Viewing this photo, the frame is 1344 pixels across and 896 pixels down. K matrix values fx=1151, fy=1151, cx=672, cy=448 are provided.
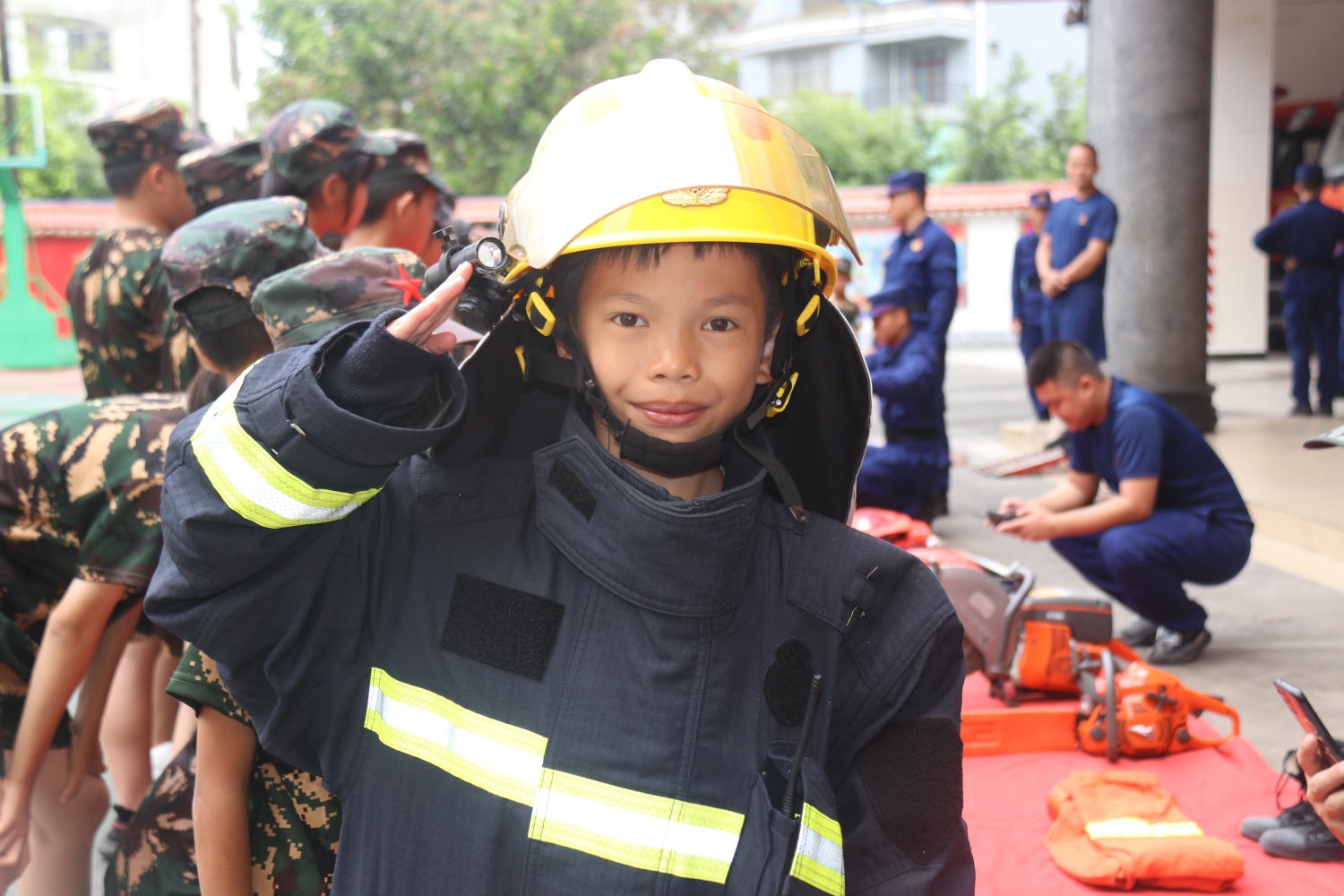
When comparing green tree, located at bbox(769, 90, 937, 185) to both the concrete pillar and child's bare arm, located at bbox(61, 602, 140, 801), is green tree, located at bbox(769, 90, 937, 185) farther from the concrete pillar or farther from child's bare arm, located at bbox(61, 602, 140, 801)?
child's bare arm, located at bbox(61, 602, 140, 801)

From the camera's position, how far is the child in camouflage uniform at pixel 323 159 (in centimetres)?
362

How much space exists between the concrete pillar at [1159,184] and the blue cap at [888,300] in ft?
8.65

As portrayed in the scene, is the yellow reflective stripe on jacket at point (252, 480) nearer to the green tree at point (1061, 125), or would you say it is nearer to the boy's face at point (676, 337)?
the boy's face at point (676, 337)

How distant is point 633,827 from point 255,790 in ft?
2.72

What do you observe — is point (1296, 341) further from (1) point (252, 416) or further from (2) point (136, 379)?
(1) point (252, 416)

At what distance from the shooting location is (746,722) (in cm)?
133

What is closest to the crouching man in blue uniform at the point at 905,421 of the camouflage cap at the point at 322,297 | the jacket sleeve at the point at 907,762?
the camouflage cap at the point at 322,297

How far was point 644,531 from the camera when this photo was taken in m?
1.31

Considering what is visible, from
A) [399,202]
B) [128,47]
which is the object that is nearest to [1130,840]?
[399,202]

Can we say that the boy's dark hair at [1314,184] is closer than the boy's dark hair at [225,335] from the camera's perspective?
No

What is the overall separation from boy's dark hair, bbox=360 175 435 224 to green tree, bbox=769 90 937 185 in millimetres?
28541

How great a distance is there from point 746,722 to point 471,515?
0.41m

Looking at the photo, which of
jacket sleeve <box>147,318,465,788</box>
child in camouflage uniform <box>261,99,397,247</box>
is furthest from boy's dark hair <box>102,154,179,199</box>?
jacket sleeve <box>147,318,465,788</box>

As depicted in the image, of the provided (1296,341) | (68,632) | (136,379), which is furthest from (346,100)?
(68,632)
